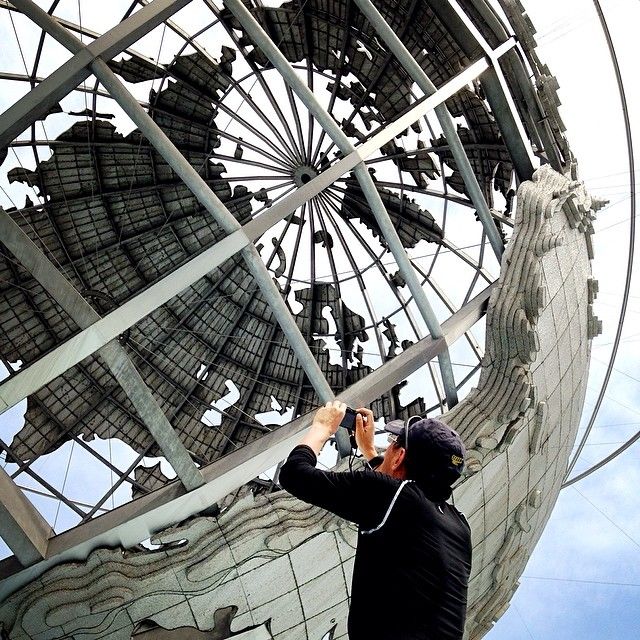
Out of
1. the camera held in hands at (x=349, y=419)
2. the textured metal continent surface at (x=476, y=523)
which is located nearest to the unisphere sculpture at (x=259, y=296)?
the textured metal continent surface at (x=476, y=523)

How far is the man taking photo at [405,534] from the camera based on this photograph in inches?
160

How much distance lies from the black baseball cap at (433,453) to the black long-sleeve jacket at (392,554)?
0.37 feet

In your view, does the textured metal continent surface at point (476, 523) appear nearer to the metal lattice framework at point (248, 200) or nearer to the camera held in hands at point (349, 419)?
the metal lattice framework at point (248, 200)

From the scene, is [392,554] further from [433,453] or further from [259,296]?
[259,296]

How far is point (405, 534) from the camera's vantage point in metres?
4.21

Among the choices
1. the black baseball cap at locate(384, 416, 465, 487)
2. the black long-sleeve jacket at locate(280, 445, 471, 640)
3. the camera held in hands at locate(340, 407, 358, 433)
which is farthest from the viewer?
the camera held in hands at locate(340, 407, 358, 433)

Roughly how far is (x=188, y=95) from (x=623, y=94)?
34.0 ft

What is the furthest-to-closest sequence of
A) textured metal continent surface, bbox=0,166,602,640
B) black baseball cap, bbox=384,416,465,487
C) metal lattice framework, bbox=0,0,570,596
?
metal lattice framework, bbox=0,0,570,596 → textured metal continent surface, bbox=0,166,602,640 → black baseball cap, bbox=384,416,465,487

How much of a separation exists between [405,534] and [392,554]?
0.40 ft

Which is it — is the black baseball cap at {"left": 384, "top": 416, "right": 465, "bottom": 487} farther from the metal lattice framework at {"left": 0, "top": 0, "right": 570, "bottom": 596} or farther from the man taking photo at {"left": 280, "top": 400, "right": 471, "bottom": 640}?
the metal lattice framework at {"left": 0, "top": 0, "right": 570, "bottom": 596}

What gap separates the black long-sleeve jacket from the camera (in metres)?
4.05

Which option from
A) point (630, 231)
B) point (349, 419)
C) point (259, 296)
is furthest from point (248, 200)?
point (349, 419)

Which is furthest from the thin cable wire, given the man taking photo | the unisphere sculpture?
Result: the man taking photo

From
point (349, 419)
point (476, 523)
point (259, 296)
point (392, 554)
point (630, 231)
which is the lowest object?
point (392, 554)
